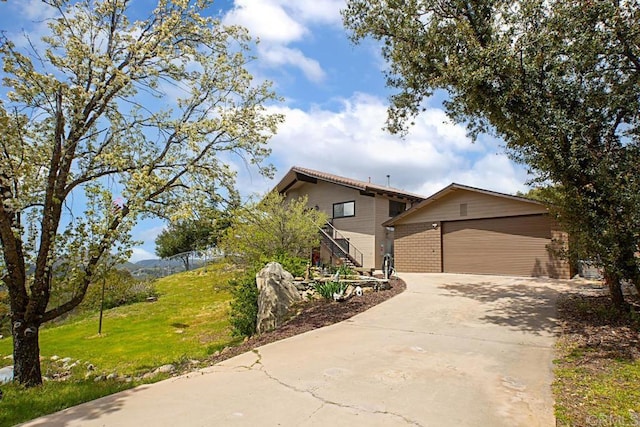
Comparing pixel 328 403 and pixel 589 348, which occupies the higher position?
pixel 589 348

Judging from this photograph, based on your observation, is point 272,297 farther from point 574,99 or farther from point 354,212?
point 354,212

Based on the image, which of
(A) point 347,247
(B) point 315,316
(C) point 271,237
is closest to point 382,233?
(A) point 347,247

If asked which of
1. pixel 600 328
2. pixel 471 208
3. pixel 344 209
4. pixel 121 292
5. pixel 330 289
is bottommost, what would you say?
pixel 121 292

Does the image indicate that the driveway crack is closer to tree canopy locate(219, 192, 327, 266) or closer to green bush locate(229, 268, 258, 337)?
green bush locate(229, 268, 258, 337)

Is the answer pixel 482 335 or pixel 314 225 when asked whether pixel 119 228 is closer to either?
pixel 482 335

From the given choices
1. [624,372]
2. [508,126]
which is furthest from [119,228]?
[508,126]

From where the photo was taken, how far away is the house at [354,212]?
20.4 meters

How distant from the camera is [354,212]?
21375 millimetres

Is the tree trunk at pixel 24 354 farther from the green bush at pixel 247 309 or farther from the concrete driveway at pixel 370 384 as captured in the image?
the green bush at pixel 247 309

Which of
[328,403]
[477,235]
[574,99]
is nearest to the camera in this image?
[328,403]

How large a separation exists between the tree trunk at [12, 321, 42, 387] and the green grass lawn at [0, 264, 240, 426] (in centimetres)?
42

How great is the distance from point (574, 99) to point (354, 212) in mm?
14213

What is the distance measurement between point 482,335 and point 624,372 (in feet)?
7.26

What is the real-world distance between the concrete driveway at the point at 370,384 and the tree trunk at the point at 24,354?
295 cm
